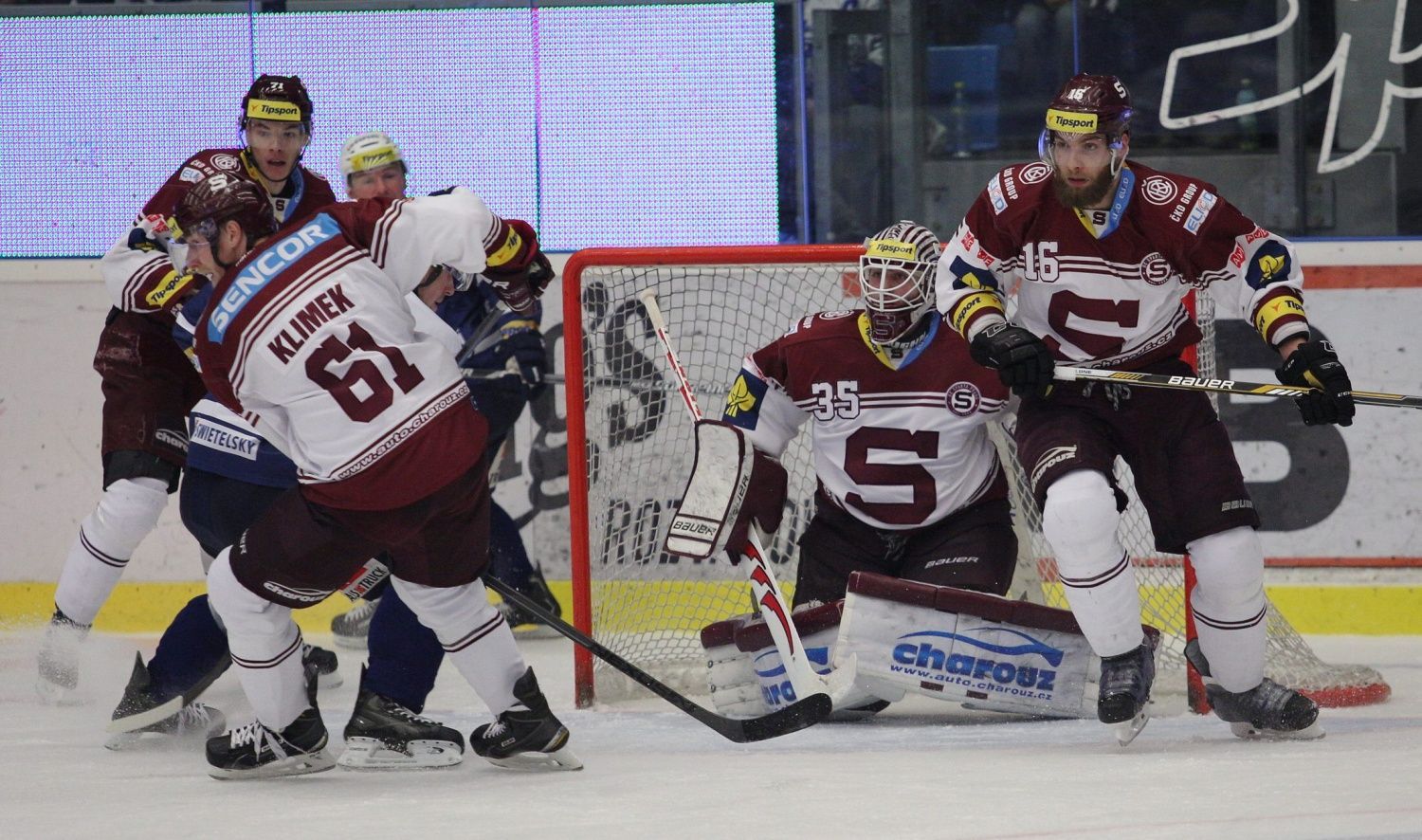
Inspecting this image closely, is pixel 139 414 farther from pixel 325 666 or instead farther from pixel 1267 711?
pixel 1267 711

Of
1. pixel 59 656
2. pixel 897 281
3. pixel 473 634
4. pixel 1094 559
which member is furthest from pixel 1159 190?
pixel 59 656

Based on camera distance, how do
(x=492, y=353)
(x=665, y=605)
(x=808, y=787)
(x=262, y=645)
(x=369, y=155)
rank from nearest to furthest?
(x=808, y=787)
(x=262, y=645)
(x=665, y=605)
(x=369, y=155)
(x=492, y=353)

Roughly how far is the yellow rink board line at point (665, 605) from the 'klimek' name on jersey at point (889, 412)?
1.82 ft

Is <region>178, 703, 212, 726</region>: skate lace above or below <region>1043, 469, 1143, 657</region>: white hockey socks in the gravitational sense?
below

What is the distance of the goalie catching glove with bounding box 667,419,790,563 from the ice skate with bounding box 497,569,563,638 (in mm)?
1021

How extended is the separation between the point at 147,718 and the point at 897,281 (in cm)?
154

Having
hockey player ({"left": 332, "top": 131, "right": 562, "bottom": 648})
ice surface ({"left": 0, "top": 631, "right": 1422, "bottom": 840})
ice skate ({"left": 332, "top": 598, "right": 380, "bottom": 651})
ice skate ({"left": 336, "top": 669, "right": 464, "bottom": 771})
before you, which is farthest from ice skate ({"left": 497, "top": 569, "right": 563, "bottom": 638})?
ice skate ({"left": 336, "top": 669, "right": 464, "bottom": 771})

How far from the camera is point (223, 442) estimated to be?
308cm

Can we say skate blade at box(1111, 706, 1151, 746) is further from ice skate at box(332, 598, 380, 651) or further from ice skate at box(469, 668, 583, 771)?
ice skate at box(332, 598, 380, 651)

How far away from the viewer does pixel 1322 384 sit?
2.63 m

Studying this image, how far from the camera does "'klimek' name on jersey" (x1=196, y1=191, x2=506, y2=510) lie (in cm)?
248

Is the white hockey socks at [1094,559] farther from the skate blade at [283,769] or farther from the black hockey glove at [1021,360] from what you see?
the skate blade at [283,769]

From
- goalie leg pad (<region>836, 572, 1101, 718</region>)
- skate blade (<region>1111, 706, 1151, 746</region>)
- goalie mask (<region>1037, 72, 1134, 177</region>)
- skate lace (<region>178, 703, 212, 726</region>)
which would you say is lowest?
skate lace (<region>178, 703, 212, 726</region>)

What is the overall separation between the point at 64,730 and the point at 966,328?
1805 millimetres
